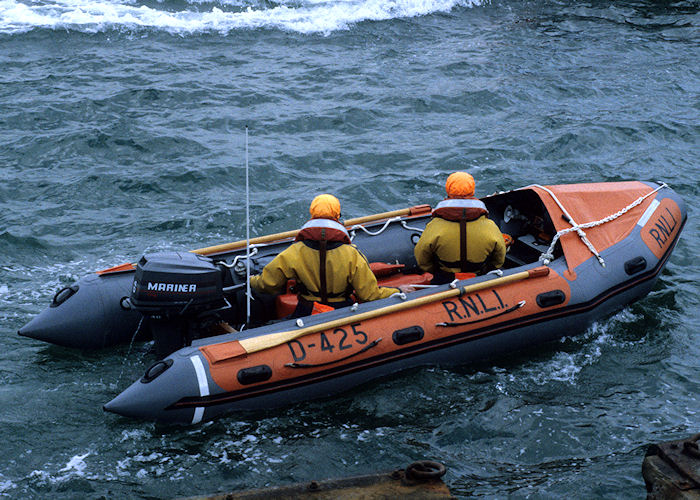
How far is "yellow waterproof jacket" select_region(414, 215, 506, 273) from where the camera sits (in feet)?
19.0

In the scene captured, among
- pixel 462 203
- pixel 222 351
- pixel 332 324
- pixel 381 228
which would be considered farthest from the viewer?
pixel 381 228

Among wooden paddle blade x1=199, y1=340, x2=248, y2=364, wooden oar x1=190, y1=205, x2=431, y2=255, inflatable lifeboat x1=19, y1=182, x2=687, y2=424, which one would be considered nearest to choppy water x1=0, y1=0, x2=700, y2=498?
inflatable lifeboat x1=19, y1=182, x2=687, y2=424

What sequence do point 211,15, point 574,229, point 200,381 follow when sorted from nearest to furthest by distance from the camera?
point 200,381, point 574,229, point 211,15

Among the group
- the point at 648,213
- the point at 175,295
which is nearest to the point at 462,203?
the point at 648,213

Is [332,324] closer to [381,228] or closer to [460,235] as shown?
[460,235]

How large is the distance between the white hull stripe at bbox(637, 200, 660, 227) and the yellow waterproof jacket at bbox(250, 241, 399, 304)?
8.26ft

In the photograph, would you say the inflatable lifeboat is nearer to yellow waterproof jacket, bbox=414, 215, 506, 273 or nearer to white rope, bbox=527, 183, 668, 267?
white rope, bbox=527, 183, 668, 267

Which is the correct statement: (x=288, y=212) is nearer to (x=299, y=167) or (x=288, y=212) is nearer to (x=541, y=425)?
(x=299, y=167)

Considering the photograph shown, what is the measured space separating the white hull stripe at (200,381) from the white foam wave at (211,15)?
9370mm

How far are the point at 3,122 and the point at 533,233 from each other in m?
6.61

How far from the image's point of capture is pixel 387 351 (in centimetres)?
534

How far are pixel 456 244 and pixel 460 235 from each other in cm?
8

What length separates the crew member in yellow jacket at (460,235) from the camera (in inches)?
226

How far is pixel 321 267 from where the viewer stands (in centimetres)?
527
